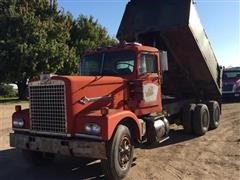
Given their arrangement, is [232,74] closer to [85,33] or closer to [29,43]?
[29,43]

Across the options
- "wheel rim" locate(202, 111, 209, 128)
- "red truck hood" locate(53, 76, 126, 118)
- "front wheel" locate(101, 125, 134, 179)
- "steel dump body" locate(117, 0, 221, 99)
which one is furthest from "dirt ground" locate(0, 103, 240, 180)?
"steel dump body" locate(117, 0, 221, 99)

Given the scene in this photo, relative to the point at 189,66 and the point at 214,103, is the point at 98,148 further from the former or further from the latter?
the point at 214,103

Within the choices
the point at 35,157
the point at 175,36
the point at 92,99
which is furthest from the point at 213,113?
the point at 35,157

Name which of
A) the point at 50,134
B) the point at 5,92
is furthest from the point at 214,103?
the point at 5,92

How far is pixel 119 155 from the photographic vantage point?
7.88 m

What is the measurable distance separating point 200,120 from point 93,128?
225 inches

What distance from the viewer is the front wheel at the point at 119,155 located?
7602mm

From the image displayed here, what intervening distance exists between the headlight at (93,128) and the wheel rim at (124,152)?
62 cm

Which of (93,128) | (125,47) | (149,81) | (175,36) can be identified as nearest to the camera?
(93,128)

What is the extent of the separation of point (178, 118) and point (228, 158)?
3746mm

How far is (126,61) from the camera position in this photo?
9336 millimetres

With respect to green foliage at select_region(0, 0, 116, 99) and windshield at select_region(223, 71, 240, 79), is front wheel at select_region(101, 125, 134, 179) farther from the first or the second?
green foliage at select_region(0, 0, 116, 99)

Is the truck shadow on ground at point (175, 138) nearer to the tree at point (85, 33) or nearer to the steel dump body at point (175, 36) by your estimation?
the steel dump body at point (175, 36)

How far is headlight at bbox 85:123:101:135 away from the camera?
750 cm
